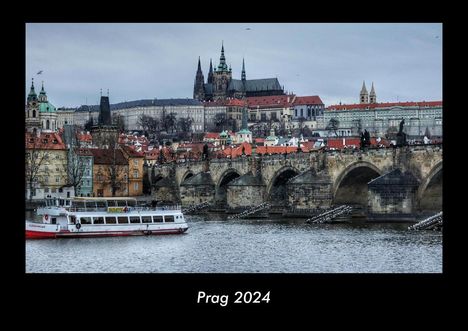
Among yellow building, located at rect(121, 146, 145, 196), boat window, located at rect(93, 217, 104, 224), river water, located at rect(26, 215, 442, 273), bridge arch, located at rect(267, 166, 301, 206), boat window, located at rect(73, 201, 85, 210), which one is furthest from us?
yellow building, located at rect(121, 146, 145, 196)

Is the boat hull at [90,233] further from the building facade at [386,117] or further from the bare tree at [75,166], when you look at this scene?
the building facade at [386,117]

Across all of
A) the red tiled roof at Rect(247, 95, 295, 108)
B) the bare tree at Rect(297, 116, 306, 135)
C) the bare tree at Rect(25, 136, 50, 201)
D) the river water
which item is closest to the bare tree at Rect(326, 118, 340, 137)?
the bare tree at Rect(297, 116, 306, 135)

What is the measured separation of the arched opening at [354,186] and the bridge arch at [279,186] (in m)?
4.77

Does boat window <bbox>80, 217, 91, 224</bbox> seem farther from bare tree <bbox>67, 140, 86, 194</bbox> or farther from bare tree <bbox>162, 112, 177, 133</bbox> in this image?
bare tree <bbox>162, 112, 177, 133</bbox>

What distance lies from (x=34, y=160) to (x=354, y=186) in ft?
57.6

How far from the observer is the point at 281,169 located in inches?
1688

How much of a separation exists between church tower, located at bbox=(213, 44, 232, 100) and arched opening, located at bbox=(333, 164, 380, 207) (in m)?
125

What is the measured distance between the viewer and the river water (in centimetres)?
1864

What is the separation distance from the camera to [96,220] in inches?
1110

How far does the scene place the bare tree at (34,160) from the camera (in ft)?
152

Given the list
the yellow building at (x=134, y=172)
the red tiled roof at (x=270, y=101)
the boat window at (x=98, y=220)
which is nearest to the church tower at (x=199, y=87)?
the red tiled roof at (x=270, y=101)
